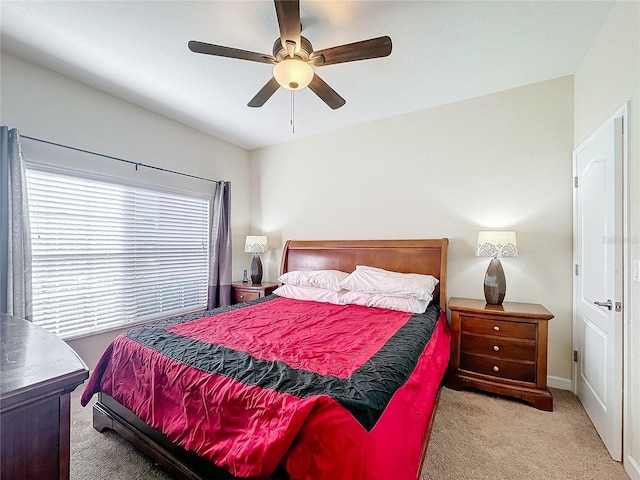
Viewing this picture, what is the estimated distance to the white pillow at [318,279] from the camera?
3.17m

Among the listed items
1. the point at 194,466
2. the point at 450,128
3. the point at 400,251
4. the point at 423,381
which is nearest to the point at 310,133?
the point at 450,128

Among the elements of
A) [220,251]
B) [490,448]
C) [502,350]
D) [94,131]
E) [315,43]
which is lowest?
[490,448]

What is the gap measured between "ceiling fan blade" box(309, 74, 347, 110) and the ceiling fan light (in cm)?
17

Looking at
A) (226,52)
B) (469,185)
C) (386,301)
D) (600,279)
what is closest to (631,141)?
(600,279)

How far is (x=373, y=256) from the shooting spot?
3422mm

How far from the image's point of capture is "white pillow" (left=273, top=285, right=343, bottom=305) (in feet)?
10.0

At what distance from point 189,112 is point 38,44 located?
1.29 meters

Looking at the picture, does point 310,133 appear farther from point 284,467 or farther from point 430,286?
point 284,467

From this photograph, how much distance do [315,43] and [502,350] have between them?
2903mm

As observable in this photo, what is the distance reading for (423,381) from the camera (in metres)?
1.67

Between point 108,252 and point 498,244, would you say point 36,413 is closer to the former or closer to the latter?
point 108,252

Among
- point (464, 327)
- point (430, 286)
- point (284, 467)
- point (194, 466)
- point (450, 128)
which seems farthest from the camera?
point (450, 128)

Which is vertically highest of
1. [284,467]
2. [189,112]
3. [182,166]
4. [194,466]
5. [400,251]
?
[189,112]

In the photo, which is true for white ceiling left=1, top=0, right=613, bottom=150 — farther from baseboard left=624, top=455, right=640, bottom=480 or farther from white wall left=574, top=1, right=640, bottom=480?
baseboard left=624, top=455, right=640, bottom=480
